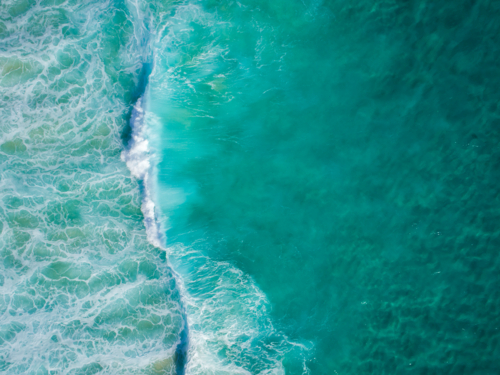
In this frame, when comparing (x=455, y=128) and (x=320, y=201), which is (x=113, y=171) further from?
(x=455, y=128)

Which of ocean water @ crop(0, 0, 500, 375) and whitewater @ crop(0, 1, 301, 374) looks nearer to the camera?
ocean water @ crop(0, 0, 500, 375)

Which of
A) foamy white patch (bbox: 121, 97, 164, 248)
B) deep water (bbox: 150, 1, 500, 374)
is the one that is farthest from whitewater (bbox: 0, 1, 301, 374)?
deep water (bbox: 150, 1, 500, 374)

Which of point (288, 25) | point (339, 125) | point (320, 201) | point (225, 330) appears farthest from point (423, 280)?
point (288, 25)

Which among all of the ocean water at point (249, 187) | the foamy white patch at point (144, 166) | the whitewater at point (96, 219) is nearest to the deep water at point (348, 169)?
the ocean water at point (249, 187)

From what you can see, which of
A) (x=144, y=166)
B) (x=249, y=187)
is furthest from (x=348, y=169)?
(x=144, y=166)

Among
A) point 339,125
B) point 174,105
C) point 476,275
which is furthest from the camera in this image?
point 174,105

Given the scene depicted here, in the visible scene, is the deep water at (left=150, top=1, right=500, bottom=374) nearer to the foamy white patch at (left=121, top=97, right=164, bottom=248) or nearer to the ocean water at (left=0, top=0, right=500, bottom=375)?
the ocean water at (left=0, top=0, right=500, bottom=375)
